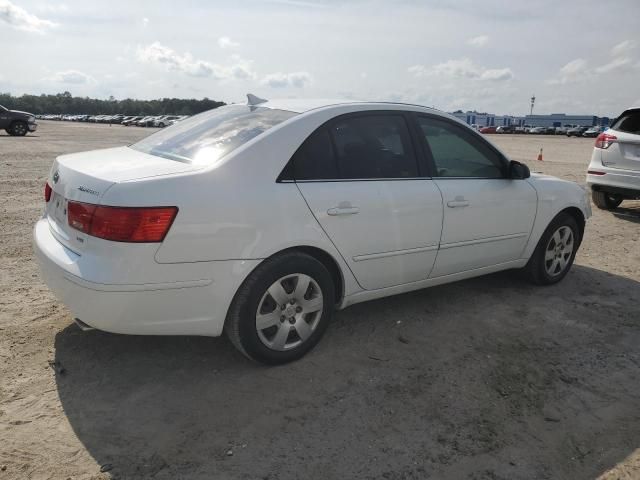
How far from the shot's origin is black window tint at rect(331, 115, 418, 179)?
3.56 meters

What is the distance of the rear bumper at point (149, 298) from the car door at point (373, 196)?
0.68 metres

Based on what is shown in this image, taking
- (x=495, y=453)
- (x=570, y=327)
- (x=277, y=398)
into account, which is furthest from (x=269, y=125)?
(x=570, y=327)

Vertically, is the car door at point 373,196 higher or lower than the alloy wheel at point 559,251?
higher

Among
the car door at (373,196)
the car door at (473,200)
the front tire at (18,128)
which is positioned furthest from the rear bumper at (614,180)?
the front tire at (18,128)

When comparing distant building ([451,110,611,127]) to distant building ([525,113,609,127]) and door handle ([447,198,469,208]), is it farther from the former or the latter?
door handle ([447,198,469,208])

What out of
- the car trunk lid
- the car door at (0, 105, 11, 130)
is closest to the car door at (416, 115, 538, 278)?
the car trunk lid

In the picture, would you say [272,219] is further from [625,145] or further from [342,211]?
[625,145]

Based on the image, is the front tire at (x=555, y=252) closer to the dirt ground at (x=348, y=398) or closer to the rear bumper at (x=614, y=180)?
the dirt ground at (x=348, y=398)

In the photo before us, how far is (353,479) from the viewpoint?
2434 millimetres

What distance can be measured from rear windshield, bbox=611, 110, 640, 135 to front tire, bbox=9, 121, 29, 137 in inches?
977

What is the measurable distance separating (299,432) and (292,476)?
0.34 m

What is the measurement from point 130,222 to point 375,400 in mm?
1671

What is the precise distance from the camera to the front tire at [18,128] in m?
24.5

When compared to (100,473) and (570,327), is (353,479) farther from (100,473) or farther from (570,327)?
(570,327)
